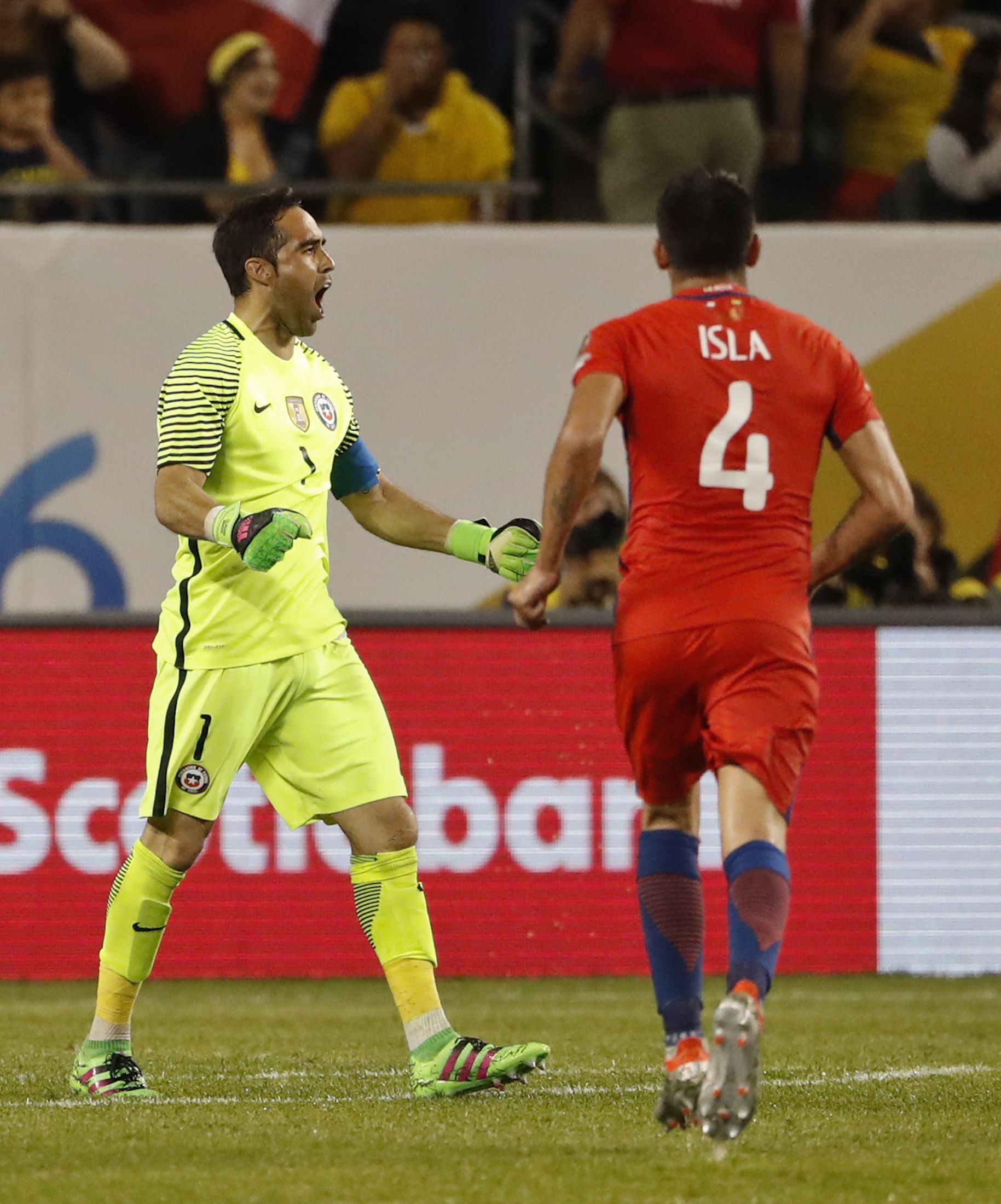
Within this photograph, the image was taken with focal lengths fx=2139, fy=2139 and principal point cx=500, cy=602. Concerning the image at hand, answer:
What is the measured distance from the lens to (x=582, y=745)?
806cm

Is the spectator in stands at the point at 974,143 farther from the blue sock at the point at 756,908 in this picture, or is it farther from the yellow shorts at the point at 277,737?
the blue sock at the point at 756,908

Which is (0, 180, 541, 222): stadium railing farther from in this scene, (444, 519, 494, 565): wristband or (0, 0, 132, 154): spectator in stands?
(444, 519, 494, 565): wristband

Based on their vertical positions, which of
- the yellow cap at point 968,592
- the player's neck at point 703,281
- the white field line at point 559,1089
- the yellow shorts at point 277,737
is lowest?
the white field line at point 559,1089

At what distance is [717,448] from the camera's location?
439cm

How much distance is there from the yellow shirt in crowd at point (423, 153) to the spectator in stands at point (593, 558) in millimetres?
1802

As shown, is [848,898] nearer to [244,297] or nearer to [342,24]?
[244,297]

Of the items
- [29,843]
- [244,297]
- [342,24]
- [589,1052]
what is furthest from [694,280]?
[342,24]

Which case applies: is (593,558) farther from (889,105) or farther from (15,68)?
(15,68)

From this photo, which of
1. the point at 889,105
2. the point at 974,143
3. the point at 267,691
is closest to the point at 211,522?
the point at 267,691

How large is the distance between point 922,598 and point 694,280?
4474 mm

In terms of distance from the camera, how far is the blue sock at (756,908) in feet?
13.6

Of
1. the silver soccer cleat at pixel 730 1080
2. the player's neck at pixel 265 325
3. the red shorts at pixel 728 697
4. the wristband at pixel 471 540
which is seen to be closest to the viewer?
the silver soccer cleat at pixel 730 1080

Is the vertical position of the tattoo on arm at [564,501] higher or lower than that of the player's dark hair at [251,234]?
lower

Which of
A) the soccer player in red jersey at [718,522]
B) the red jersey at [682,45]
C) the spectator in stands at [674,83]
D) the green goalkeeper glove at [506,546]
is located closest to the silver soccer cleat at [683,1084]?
the soccer player in red jersey at [718,522]
